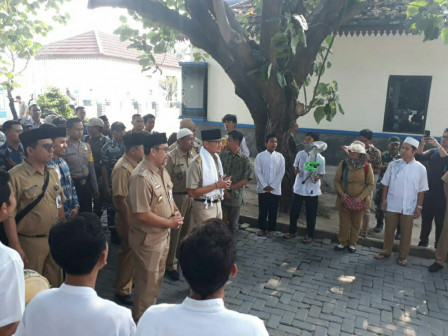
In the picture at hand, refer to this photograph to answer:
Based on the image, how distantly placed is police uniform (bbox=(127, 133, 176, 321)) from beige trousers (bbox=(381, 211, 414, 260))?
3.53m

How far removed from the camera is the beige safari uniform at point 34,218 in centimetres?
333

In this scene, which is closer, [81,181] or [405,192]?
[405,192]

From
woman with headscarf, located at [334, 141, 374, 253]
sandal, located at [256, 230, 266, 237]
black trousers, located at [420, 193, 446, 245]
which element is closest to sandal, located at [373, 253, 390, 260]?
woman with headscarf, located at [334, 141, 374, 253]

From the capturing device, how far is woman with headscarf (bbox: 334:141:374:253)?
5.55 metres

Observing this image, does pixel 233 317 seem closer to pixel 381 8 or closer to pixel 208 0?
pixel 208 0

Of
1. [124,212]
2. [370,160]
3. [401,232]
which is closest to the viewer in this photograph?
[124,212]

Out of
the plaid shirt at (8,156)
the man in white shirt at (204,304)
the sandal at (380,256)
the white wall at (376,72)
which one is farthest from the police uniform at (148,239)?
the white wall at (376,72)

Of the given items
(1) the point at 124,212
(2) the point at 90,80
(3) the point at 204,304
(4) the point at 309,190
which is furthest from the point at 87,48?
(3) the point at 204,304

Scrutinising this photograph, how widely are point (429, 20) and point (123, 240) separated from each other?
477cm

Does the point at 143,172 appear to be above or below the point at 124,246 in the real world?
above

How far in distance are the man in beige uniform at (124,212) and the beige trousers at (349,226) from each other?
10.9 feet

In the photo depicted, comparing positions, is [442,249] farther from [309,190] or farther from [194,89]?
[194,89]

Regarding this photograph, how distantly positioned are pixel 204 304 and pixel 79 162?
15.1ft

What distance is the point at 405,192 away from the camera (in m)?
5.25
